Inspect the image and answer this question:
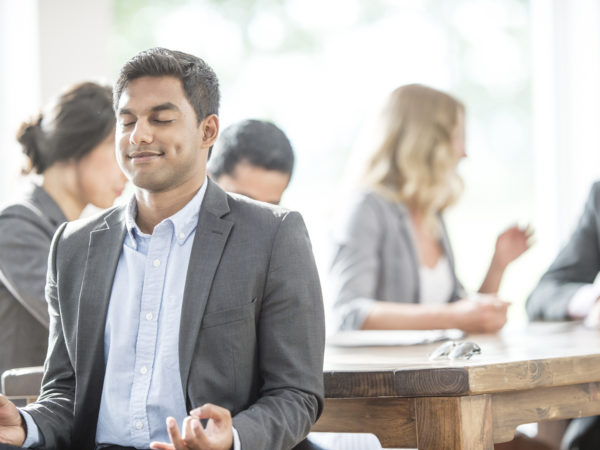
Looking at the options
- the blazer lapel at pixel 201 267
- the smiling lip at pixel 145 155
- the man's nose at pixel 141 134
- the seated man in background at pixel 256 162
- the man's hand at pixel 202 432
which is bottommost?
the man's hand at pixel 202 432

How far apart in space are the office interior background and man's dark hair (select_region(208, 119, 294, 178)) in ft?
5.54

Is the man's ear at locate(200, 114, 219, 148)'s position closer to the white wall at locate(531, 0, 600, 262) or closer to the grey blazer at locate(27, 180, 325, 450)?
the grey blazer at locate(27, 180, 325, 450)

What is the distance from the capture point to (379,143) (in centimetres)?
283

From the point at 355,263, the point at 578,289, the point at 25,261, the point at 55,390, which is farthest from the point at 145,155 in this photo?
the point at 578,289

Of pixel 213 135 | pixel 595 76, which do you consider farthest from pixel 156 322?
pixel 595 76

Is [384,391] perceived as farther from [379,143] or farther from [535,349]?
Answer: [379,143]

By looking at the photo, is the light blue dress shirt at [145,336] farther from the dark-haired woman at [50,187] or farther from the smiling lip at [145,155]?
the dark-haired woman at [50,187]

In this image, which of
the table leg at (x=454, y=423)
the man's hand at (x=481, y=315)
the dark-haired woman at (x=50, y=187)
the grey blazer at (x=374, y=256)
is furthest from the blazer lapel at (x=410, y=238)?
the table leg at (x=454, y=423)

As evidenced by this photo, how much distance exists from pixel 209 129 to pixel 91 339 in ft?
1.29

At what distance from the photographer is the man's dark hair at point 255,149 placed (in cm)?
211

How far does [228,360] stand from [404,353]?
0.55 metres

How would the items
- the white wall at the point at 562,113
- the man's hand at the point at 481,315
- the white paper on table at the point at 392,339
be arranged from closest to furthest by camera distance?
the white paper on table at the point at 392,339
the man's hand at the point at 481,315
the white wall at the point at 562,113

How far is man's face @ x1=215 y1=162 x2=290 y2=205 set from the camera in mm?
2096

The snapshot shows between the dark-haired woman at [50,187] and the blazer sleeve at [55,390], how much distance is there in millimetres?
602
